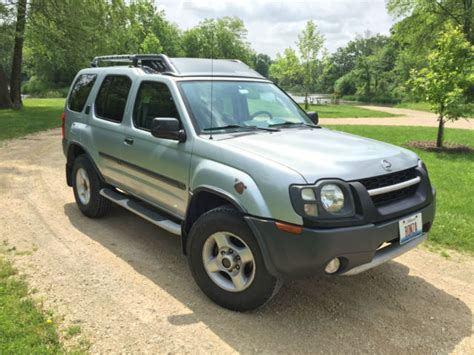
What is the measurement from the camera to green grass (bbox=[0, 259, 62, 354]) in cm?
288

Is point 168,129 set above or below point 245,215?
above

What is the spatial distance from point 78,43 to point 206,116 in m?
18.5

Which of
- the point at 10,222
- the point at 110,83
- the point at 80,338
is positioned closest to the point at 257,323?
the point at 80,338

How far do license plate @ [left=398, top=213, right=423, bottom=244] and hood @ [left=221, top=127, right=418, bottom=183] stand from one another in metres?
0.40

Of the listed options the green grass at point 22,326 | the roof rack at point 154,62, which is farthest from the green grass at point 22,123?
the green grass at point 22,326

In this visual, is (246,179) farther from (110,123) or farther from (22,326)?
(110,123)

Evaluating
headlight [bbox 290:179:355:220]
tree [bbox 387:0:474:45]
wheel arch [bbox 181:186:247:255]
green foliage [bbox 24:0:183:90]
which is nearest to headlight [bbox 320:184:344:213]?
headlight [bbox 290:179:355:220]

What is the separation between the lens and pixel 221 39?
60.9 metres

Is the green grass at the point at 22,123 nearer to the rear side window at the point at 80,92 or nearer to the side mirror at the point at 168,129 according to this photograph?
the rear side window at the point at 80,92

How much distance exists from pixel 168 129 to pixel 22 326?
1.90m

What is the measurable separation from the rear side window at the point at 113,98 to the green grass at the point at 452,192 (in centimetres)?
402

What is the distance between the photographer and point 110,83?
16.9 feet

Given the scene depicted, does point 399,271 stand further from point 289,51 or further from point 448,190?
point 289,51

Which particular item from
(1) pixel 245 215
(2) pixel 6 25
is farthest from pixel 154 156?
(2) pixel 6 25
